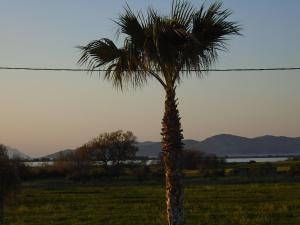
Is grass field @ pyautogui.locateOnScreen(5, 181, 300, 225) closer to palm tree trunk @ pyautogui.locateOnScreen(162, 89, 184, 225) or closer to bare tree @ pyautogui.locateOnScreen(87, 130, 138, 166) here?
palm tree trunk @ pyautogui.locateOnScreen(162, 89, 184, 225)

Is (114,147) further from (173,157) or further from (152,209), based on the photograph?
(173,157)

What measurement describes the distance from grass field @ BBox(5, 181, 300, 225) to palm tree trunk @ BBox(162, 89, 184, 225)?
7.65 m

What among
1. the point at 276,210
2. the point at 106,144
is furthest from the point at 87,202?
the point at 106,144

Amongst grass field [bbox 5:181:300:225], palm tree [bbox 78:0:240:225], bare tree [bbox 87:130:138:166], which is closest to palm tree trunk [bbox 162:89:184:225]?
palm tree [bbox 78:0:240:225]

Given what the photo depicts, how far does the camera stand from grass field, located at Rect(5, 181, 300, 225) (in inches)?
1086

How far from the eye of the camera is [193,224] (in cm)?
2588

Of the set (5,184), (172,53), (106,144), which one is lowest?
(5,184)

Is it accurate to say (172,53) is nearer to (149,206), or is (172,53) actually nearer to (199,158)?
(149,206)

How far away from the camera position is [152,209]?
34.0m

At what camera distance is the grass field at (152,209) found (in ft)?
90.5

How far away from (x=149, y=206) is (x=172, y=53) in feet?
76.4

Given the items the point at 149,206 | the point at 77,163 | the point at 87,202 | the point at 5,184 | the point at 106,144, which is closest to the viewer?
the point at 5,184

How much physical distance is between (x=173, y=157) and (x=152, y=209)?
20.4m

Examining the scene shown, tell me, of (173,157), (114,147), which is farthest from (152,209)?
(114,147)
